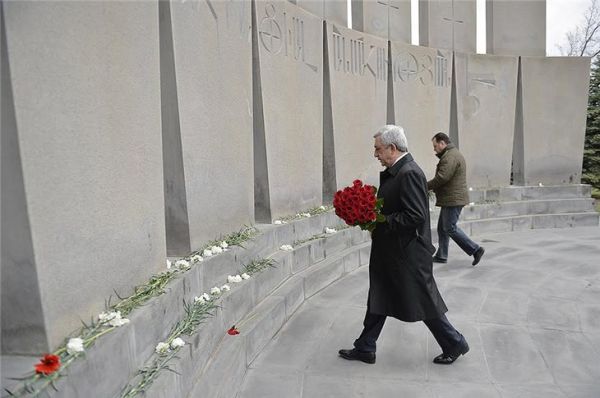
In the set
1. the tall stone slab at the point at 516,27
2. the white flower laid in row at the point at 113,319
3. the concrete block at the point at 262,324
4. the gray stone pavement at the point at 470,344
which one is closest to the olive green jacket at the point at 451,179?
the gray stone pavement at the point at 470,344

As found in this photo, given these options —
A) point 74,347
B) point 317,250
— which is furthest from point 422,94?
point 74,347

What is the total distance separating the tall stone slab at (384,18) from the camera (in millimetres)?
8914

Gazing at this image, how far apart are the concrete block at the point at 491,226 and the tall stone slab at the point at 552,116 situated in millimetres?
1951

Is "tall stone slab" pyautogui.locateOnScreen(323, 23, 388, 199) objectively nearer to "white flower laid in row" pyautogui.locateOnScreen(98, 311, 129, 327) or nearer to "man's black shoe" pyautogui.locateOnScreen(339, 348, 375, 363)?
"man's black shoe" pyautogui.locateOnScreen(339, 348, 375, 363)

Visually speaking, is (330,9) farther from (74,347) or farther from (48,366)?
(48,366)

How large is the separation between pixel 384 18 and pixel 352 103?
219 cm

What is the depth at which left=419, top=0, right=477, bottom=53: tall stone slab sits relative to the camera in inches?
402

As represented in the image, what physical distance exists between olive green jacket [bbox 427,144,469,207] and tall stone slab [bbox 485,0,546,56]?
5739 millimetres

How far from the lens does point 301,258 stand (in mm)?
5668

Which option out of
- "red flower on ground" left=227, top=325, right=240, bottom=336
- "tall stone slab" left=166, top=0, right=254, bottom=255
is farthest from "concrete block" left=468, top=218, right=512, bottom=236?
"red flower on ground" left=227, top=325, right=240, bottom=336

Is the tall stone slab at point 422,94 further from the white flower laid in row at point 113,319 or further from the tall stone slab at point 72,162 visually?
the white flower laid in row at point 113,319

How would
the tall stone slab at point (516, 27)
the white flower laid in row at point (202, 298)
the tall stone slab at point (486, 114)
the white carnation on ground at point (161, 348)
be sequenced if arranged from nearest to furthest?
the white carnation on ground at point (161, 348)
the white flower laid in row at point (202, 298)
the tall stone slab at point (486, 114)
the tall stone slab at point (516, 27)

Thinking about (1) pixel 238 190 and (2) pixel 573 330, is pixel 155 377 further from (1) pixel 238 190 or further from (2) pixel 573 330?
(2) pixel 573 330

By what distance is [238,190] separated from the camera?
489cm
